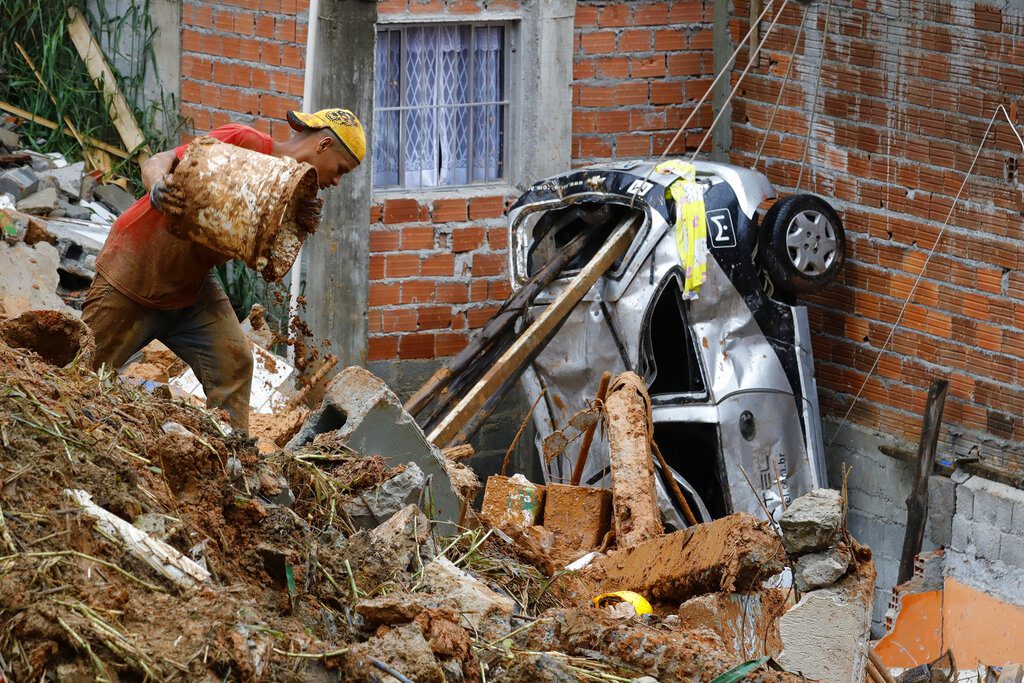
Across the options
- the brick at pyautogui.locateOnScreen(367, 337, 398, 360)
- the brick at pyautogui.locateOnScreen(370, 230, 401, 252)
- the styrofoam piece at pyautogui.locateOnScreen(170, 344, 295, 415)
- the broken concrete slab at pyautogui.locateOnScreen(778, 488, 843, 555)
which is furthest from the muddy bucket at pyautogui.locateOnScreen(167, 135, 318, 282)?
the brick at pyautogui.locateOnScreen(367, 337, 398, 360)

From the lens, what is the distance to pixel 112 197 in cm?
794

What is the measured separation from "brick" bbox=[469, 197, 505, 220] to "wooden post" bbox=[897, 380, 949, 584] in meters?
2.67

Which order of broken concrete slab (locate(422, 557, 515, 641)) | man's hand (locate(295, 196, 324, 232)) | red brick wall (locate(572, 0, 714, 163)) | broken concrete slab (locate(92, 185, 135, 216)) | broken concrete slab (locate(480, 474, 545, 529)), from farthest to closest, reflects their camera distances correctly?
red brick wall (locate(572, 0, 714, 163)), broken concrete slab (locate(92, 185, 135, 216)), broken concrete slab (locate(480, 474, 545, 529)), man's hand (locate(295, 196, 324, 232)), broken concrete slab (locate(422, 557, 515, 641))

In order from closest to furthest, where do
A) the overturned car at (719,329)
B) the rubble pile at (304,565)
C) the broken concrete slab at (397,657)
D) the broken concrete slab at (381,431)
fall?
the rubble pile at (304,565) → the broken concrete slab at (397,657) → the broken concrete slab at (381,431) → the overturned car at (719,329)

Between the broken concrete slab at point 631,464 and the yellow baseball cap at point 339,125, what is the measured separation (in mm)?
1490

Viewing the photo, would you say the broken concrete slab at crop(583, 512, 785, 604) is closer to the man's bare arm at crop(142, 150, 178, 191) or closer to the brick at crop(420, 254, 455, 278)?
the man's bare arm at crop(142, 150, 178, 191)

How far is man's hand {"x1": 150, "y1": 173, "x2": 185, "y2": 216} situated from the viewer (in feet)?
14.7

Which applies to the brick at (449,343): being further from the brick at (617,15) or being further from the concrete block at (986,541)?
the concrete block at (986,541)

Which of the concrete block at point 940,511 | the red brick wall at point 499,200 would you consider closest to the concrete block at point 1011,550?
the concrete block at point 940,511

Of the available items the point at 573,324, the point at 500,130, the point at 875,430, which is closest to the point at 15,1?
the point at 500,130

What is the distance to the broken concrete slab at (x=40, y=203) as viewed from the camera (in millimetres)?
7391

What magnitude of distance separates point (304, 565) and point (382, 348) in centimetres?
450

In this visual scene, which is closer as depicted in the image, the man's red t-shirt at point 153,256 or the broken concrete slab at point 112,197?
the man's red t-shirt at point 153,256

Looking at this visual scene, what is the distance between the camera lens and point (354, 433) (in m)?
4.59
